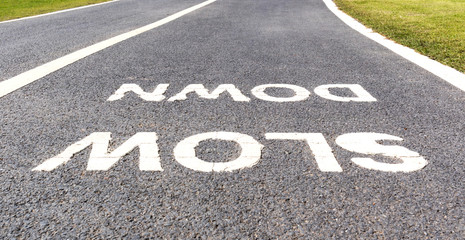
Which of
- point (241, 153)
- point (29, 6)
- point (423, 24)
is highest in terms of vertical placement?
point (241, 153)

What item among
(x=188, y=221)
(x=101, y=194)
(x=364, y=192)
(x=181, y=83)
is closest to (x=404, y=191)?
(x=364, y=192)

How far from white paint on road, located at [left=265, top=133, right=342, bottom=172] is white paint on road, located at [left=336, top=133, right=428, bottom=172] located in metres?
0.13

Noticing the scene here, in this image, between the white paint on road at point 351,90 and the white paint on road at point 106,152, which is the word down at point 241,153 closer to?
the white paint on road at point 106,152

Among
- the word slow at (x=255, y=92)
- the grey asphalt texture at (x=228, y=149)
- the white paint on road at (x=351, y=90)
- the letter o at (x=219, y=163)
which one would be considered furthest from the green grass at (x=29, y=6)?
the letter o at (x=219, y=163)

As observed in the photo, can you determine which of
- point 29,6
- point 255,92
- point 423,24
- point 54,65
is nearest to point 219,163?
point 255,92

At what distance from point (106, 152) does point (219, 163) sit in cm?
80

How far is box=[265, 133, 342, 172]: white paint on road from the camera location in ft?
9.27

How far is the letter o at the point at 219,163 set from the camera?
2805 mm

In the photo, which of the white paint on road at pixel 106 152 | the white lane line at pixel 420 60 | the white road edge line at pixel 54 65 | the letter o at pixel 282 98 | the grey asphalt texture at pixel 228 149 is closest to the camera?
the grey asphalt texture at pixel 228 149

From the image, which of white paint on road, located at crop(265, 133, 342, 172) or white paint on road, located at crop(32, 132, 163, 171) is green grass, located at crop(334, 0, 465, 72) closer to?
white paint on road, located at crop(265, 133, 342, 172)

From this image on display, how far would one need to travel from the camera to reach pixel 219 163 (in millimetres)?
2848

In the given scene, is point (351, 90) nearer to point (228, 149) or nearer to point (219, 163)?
point (228, 149)

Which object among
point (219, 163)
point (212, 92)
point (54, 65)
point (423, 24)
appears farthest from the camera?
point (423, 24)

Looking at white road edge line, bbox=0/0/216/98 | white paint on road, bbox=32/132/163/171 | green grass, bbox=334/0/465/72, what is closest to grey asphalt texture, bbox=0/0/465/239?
white paint on road, bbox=32/132/163/171
